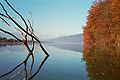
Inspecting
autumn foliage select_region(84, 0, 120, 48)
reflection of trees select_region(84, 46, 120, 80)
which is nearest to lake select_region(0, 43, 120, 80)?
reflection of trees select_region(84, 46, 120, 80)

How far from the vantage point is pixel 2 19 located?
1566mm

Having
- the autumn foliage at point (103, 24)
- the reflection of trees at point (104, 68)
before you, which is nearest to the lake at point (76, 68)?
the reflection of trees at point (104, 68)

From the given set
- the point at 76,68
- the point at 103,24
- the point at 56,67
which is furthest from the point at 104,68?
the point at 103,24

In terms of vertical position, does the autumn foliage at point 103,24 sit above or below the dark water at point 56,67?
above

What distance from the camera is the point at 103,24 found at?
57094 millimetres

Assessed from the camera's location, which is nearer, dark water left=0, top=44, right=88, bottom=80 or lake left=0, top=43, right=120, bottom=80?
lake left=0, top=43, right=120, bottom=80

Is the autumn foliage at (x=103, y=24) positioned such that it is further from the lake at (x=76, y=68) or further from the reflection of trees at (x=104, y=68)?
the reflection of trees at (x=104, y=68)

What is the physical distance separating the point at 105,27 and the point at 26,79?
5647cm

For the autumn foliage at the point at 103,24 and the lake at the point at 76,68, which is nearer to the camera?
the lake at the point at 76,68

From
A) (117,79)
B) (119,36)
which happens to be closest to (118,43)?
(119,36)

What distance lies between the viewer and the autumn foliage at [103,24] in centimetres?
5053

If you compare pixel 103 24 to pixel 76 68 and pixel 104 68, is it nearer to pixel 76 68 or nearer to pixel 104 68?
pixel 76 68

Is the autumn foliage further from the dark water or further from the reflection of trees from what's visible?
the reflection of trees

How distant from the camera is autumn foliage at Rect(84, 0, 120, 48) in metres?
50.5
